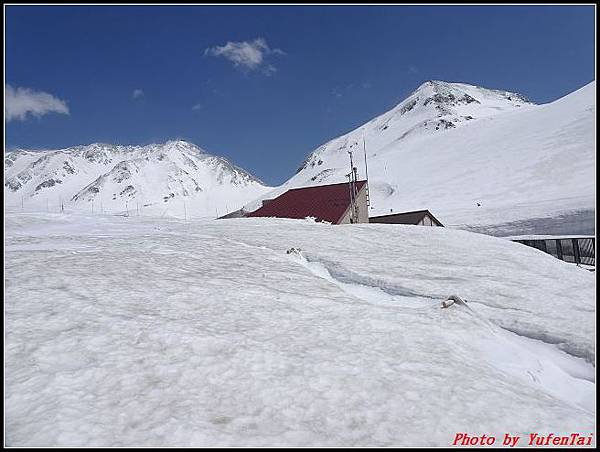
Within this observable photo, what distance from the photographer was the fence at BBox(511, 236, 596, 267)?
31.3 m

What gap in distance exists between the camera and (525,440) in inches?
144

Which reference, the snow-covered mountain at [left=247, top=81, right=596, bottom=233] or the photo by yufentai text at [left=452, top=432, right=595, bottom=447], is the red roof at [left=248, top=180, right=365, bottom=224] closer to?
the snow-covered mountain at [left=247, top=81, right=596, bottom=233]

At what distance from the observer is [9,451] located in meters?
3.18

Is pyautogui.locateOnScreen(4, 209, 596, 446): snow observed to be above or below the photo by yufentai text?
above

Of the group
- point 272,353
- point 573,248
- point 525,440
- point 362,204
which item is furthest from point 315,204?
point 525,440

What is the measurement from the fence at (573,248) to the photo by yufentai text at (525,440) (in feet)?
103

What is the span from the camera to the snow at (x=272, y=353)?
12.1 feet

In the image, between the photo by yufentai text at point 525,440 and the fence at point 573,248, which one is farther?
the fence at point 573,248

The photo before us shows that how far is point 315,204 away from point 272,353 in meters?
34.7

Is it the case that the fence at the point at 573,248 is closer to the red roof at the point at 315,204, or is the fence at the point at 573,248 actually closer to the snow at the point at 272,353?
the red roof at the point at 315,204

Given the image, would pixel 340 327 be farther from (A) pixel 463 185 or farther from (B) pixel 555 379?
(A) pixel 463 185

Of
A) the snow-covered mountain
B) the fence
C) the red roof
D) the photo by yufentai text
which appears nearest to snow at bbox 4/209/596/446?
the photo by yufentai text

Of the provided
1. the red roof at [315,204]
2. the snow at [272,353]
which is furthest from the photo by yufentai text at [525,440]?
the red roof at [315,204]

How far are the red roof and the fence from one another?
16.5m
